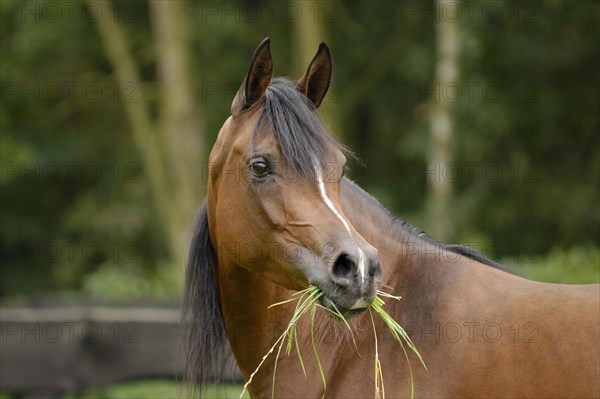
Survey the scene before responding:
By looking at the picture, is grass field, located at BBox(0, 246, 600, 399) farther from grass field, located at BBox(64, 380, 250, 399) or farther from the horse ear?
the horse ear

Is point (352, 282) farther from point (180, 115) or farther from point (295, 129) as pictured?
point (180, 115)

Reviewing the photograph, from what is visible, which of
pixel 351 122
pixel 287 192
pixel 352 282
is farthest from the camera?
pixel 351 122

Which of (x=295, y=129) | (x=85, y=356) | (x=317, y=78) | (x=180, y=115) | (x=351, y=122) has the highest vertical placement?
(x=317, y=78)

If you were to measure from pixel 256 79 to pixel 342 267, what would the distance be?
107 centimetres

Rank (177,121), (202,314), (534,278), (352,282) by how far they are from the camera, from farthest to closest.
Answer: (177,121)
(534,278)
(202,314)
(352,282)

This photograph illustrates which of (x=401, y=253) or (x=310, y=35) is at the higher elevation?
(x=401, y=253)

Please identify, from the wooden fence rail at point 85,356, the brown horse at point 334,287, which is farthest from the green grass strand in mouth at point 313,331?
the wooden fence rail at point 85,356

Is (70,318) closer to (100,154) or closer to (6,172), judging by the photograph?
(6,172)

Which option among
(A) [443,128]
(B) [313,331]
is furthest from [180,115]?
(B) [313,331]

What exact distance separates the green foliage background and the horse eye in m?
7.83

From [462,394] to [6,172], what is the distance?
16.5 m

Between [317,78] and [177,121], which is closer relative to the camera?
[317,78]

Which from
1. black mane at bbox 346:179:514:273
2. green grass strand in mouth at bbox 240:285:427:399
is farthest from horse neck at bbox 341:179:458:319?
green grass strand in mouth at bbox 240:285:427:399

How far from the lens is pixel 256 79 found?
3.81 meters
